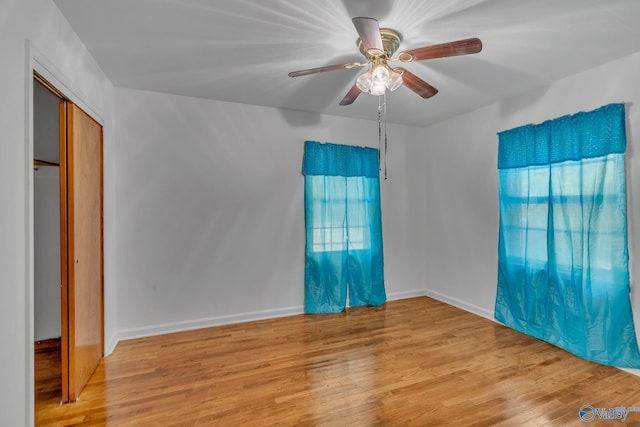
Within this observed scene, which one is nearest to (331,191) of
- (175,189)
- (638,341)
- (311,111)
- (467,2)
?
(311,111)

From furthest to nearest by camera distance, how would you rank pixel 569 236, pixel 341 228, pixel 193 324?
pixel 341 228 < pixel 193 324 < pixel 569 236

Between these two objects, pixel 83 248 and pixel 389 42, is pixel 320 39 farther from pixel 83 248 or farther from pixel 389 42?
pixel 83 248

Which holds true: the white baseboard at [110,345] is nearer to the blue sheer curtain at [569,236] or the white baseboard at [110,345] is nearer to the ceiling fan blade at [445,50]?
the ceiling fan blade at [445,50]

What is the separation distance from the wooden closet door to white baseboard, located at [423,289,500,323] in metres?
3.89

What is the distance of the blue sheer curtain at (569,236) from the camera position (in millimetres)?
2314

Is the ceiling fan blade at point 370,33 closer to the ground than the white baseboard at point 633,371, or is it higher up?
higher up

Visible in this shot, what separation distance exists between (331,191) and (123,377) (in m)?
2.67

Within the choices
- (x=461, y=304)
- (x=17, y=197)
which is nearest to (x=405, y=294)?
(x=461, y=304)

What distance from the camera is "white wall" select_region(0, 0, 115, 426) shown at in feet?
4.11

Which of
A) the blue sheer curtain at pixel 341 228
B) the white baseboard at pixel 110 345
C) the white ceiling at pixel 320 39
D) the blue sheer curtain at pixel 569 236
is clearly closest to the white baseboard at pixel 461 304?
the blue sheer curtain at pixel 569 236

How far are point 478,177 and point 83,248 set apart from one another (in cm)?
397

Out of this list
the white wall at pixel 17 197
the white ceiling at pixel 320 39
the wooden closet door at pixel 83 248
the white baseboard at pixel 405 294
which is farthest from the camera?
the white baseboard at pixel 405 294

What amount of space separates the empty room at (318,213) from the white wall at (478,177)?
0.03 metres

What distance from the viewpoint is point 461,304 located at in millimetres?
3738
